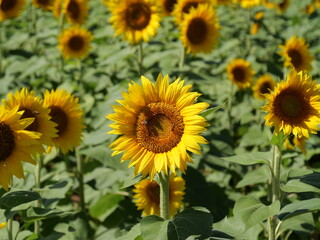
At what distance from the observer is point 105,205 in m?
3.68

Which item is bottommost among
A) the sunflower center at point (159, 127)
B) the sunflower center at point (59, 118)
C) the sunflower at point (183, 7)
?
the sunflower center at point (159, 127)

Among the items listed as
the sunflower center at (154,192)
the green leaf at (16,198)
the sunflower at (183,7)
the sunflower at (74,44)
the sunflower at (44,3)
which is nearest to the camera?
the green leaf at (16,198)

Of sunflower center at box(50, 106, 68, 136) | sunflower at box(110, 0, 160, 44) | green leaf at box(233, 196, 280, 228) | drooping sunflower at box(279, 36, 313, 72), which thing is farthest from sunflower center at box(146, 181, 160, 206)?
drooping sunflower at box(279, 36, 313, 72)

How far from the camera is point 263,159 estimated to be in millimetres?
2465

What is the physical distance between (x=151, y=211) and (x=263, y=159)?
35.8 inches

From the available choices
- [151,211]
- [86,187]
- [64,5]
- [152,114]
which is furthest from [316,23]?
[152,114]

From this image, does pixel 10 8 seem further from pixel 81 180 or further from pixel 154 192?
pixel 154 192

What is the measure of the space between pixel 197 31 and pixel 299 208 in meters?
2.40

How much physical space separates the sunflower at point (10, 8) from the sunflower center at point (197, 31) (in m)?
2.33

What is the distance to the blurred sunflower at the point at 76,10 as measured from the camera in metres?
5.31

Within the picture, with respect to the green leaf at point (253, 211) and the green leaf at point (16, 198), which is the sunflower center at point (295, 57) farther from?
the green leaf at point (16, 198)

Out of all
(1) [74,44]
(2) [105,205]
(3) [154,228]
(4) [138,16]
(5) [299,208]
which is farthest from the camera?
(1) [74,44]

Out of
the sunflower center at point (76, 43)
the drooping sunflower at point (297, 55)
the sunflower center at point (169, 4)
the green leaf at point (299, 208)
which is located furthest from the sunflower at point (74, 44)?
the green leaf at point (299, 208)

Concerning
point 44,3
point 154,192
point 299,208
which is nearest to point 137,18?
point 154,192
